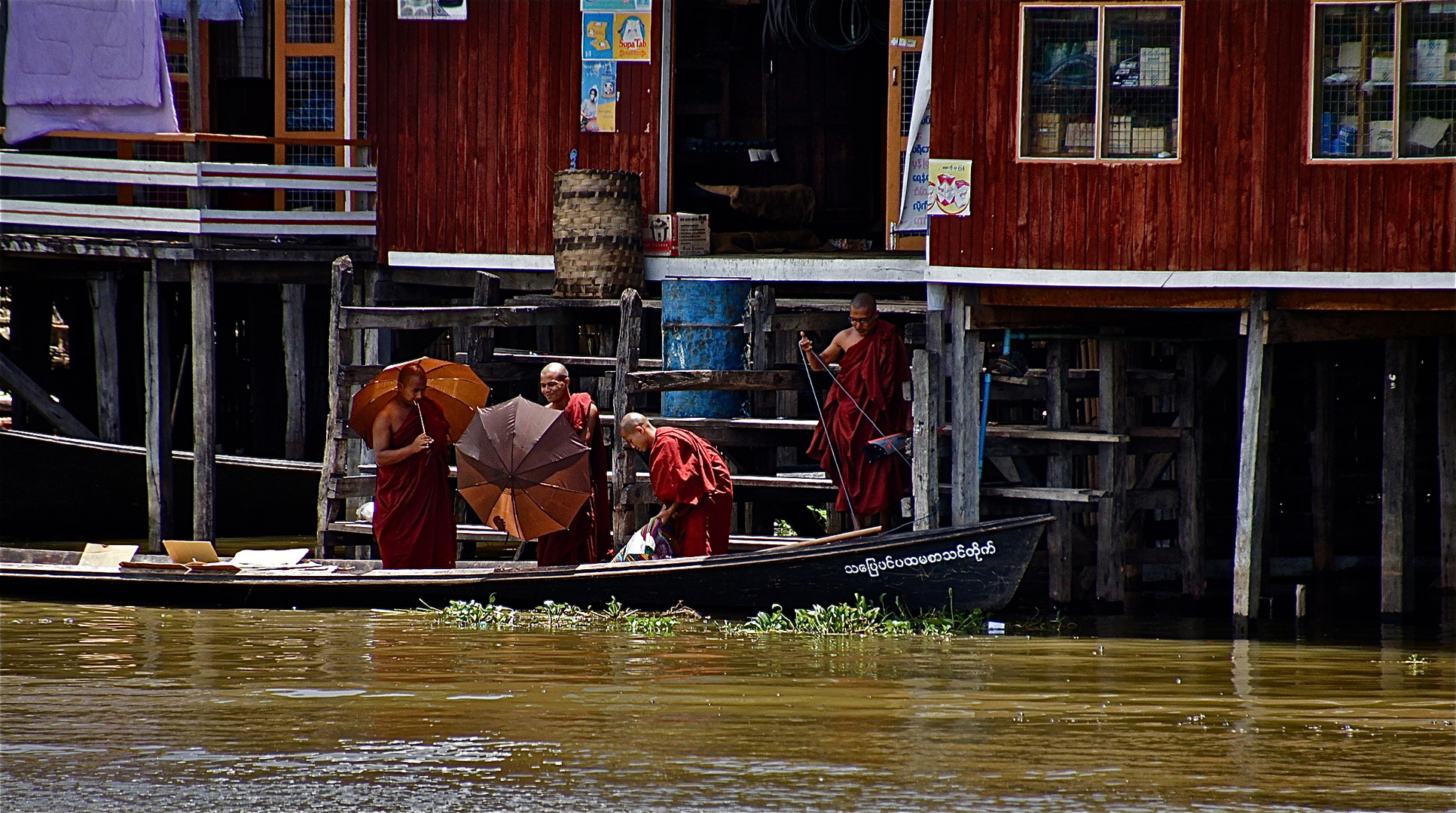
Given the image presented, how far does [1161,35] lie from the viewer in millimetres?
13352

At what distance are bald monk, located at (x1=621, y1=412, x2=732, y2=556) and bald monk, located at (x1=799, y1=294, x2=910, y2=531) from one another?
3.18 ft

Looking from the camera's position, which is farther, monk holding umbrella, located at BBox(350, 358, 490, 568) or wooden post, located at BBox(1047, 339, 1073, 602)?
wooden post, located at BBox(1047, 339, 1073, 602)

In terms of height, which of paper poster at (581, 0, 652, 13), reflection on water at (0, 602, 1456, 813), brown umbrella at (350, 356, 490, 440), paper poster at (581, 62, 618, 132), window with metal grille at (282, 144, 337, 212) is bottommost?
reflection on water at (0, 602, 1456, 813)

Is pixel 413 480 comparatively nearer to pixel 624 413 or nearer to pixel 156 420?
pixel 624 413

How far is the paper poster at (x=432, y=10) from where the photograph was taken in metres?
16.9

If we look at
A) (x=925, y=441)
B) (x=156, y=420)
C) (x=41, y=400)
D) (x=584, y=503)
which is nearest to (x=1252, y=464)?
(x=925, y=441)

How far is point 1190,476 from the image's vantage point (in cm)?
1473

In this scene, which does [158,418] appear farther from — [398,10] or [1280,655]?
[1280,655]

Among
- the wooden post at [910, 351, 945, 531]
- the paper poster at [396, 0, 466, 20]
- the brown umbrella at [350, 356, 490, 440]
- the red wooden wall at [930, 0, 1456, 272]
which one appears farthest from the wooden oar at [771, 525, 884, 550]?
the paper poster at [396, 0, 466, 20]

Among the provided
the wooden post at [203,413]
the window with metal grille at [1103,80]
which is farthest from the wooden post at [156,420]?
the window with metal grille at [1103,80]

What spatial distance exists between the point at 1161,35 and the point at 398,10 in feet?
23.6

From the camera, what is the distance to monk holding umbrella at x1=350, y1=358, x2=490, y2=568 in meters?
14.0

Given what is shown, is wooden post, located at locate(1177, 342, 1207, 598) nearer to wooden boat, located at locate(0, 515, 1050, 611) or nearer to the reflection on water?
the reflection on water

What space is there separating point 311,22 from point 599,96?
3444mm
